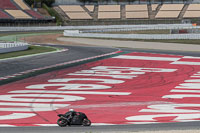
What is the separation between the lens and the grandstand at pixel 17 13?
306 feet

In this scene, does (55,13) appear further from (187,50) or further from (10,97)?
(10,97)

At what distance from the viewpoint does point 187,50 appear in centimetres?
4306

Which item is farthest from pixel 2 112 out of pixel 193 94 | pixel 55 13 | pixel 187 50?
pixel 55 13

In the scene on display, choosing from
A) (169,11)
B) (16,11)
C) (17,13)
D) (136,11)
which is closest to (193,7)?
(169,11)

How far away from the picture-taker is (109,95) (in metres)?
19.3

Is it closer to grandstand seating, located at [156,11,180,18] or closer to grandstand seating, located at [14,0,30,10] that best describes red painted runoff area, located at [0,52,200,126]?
grandstand seating, located at [14,0,30,10]

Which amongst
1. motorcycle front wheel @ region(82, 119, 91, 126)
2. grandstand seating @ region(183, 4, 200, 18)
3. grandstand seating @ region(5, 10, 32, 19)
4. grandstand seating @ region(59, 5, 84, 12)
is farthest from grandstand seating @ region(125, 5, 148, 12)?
motorcycle front wheel @ region(82, 119, 91, 126)

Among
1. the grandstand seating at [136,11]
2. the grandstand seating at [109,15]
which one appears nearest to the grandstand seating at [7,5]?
the grandstand seating at [109,15]

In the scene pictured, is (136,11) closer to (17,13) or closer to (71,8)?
(71,8)

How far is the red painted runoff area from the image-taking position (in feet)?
47.9

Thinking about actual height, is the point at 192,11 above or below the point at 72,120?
above

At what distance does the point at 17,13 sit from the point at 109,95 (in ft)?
267

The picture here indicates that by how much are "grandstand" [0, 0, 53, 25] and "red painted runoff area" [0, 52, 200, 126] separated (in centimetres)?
6533

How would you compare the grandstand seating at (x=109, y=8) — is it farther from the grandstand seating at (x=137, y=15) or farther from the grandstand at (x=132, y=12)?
the grandstand seating at (x=137, y=15)
